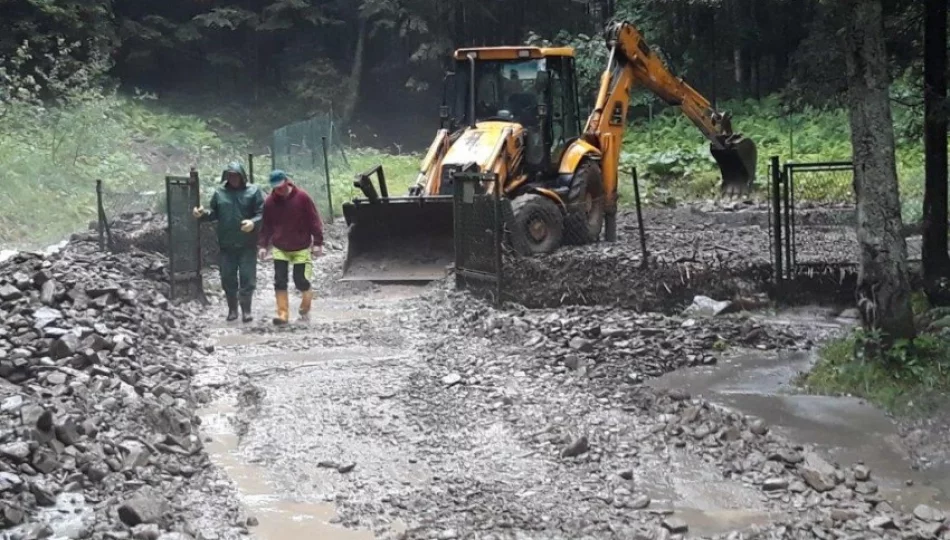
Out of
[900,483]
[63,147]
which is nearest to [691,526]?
[900,483]

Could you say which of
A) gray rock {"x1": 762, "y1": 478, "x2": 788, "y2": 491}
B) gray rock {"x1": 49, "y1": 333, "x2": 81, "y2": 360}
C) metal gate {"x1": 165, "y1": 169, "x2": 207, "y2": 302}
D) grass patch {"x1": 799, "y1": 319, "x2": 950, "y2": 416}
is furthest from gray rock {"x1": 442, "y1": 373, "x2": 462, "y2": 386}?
metal gate {"x1": 165, "y1": 169, "x2": 207, "y2": 302}

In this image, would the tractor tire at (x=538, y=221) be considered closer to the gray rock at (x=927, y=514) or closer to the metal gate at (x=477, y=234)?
the metal gate at (x=477, y=234)

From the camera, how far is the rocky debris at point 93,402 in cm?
576

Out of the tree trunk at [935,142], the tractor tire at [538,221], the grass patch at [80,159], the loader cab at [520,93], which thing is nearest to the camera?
the tree trunk at [935,142]

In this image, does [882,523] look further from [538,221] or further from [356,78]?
[356,78]

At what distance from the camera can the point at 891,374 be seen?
7.86m

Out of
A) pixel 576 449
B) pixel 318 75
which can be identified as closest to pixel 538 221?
pixel 576 449

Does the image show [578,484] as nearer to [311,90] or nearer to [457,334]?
[457,334]

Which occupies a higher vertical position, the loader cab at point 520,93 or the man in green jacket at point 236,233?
the loader cab at point 520,93

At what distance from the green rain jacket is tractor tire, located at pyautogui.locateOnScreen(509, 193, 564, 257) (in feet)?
11.6

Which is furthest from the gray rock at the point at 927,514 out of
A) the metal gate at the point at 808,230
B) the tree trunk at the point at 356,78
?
the tree trunk at the point at 356,78

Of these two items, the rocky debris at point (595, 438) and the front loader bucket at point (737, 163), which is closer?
the rocky debris at point (595, 438)

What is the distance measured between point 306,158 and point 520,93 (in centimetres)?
781

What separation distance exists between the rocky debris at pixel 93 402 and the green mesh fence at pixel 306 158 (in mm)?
9366
